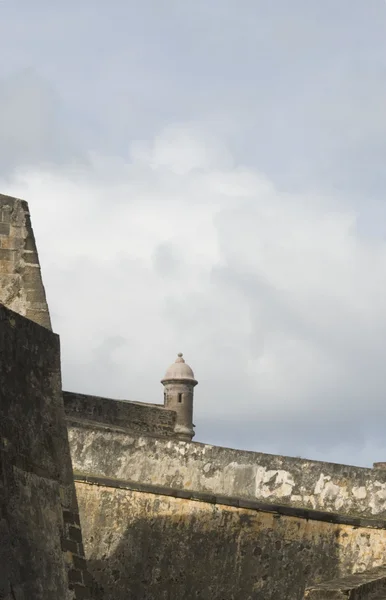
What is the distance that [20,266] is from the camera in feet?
32.0

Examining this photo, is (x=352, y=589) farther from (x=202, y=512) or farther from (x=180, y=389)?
(x=180, y=389)

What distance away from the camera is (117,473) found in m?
12.0

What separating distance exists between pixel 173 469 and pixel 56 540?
4180 millimetres

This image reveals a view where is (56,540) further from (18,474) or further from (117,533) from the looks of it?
(117,533)

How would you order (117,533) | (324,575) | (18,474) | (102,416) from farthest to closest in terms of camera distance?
1. (102,416)
2. (117,533)
3. (324,575)
4. (18,474)

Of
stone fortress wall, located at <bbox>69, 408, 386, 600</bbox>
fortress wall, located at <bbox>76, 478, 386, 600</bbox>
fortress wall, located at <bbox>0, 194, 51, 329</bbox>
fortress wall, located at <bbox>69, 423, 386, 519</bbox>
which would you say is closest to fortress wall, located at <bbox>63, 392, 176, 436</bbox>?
fortress wall, located at <bbox>69, 423, 386, 519</bbox>

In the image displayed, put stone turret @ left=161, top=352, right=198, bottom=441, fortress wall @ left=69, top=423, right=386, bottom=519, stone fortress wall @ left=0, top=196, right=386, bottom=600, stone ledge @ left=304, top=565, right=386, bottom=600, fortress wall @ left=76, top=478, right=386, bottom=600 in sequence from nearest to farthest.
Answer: stone ledge @ left=304, top=565, right=386, bottom=600
stone fortress wall @ left=0, top=196, right=386, bottom=600
fortress wall @ left=76, top=478, right=386, bottom=600
fortress wall @ left=69, top=423, right=386, bottom=519
stone turret @ left=161, top=352, right=198, bottom=441

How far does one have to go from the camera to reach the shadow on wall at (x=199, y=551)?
1099 centimetres

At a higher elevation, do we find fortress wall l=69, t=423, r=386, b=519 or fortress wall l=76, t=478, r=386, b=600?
fortress wall l=69, t=423, r=386, b=519

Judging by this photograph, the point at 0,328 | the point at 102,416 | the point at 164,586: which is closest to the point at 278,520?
the point at 164,586

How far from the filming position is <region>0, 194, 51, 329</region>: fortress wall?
31.7ft

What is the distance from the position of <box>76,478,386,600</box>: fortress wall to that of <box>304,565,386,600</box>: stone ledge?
3.00 m

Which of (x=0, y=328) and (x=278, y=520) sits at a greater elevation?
(x=0, y=328)

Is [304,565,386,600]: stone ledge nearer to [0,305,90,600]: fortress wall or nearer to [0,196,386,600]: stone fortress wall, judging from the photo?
[0,305,90,600]: fortress wall
